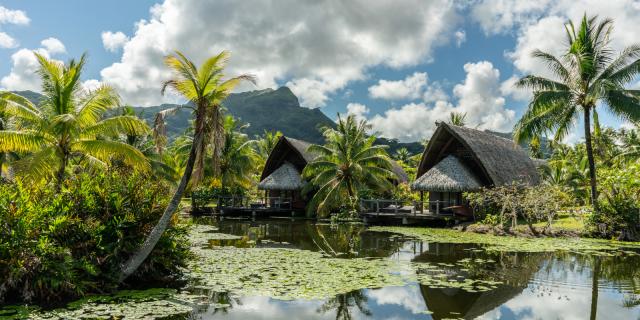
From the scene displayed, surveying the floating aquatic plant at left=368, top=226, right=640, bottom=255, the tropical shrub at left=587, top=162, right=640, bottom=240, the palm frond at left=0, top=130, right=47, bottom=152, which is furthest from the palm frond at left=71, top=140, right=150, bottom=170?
the tropical shrub at left=587, top=162, right=640, bottom=240

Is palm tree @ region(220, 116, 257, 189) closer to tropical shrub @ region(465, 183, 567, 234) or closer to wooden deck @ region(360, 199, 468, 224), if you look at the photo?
wooden deck @ region(360, 199, 468, 224)

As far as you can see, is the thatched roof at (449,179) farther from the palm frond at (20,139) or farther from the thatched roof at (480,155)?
the palm frond at (20,139)

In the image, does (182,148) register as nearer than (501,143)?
No

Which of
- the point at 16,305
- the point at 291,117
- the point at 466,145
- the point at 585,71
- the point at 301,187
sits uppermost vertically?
the point at 291,117

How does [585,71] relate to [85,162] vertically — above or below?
above

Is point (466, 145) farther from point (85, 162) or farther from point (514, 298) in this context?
point (85, 162)

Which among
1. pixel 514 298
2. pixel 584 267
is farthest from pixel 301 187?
pixel 514 298

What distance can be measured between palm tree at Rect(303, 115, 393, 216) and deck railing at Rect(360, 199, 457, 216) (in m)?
0.83

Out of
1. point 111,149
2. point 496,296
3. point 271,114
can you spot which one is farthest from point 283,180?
point 271,114

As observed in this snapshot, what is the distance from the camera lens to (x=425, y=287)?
28.0ft

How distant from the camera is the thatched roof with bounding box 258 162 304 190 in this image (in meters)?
26.5

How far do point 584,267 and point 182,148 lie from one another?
73.0ft

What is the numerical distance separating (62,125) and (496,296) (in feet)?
33.1

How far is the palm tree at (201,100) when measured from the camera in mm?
8336
